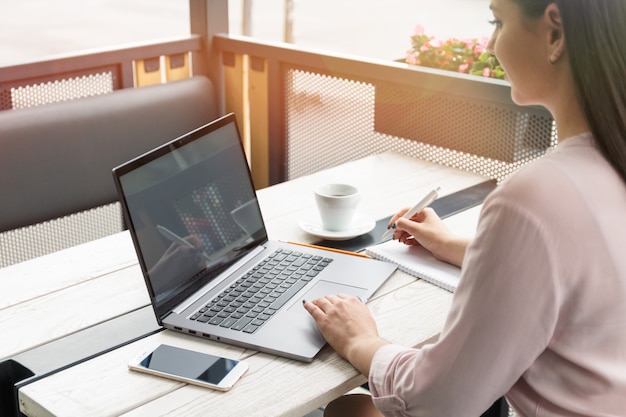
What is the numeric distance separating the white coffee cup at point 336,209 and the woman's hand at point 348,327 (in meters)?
0.40

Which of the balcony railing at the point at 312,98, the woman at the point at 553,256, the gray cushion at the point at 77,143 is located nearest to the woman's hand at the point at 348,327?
the woman at the point at 553,256

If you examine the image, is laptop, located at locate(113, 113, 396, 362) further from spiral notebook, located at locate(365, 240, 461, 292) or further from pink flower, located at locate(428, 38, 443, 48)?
pink flower, located at locate(428, 38, 443, 48)

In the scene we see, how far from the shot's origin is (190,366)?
1216 millimetres

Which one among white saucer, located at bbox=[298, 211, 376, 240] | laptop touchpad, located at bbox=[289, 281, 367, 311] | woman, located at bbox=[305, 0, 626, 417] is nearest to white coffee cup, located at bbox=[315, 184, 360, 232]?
white saucer, located at bbox=[298, 211, 376, 240]

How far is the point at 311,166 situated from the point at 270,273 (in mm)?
1450

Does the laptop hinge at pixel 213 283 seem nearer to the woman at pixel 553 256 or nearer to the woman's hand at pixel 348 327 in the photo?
the woman's hand at pixel 348 327

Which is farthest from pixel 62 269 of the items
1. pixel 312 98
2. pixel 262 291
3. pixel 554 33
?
pixel 312 98

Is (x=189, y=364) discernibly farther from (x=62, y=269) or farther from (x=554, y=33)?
(x=554, y=33)

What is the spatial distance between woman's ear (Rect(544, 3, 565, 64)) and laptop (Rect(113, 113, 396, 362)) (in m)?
0.57

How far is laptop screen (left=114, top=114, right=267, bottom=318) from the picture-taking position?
1.35 meters

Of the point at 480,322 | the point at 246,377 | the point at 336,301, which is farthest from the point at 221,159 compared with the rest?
the point at 480,322

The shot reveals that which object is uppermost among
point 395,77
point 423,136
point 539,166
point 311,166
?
point 539,166

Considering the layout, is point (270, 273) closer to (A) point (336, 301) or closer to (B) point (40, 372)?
(A) point (336, 301)

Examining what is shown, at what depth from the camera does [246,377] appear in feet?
3.94
